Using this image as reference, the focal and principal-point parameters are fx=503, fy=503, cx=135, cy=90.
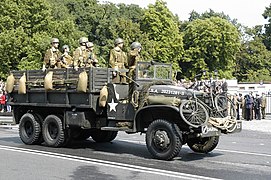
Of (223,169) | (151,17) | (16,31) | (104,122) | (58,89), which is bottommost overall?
(223,169)

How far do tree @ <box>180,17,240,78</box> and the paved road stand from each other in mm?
50426

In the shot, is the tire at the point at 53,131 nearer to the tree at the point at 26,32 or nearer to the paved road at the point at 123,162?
the paved road at the point at 123,162

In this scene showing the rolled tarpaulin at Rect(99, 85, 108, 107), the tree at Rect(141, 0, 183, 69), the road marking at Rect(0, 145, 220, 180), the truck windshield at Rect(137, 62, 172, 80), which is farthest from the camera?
the tree at Rect(141, 0, 183, 69)

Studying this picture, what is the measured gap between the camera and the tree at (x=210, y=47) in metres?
64.6

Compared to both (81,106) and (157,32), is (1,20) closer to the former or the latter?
(157,32)

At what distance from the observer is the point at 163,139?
1100 centimetres

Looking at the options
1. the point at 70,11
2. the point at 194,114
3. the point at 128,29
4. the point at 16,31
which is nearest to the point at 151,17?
the point at 128,29

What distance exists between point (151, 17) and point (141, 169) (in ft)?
164

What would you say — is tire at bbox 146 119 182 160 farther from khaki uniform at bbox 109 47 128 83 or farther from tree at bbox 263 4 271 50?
tree at bbox 263 4 271 50

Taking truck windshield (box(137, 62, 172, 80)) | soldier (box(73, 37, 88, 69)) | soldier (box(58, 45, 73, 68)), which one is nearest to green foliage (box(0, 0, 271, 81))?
soldier (box(58, 45, 73, 68))

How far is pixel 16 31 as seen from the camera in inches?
1740

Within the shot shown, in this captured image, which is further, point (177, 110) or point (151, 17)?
point (151, 17)

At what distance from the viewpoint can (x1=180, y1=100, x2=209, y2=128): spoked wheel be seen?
35.4ft

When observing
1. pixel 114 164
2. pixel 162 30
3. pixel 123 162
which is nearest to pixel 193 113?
pixel 123 162
